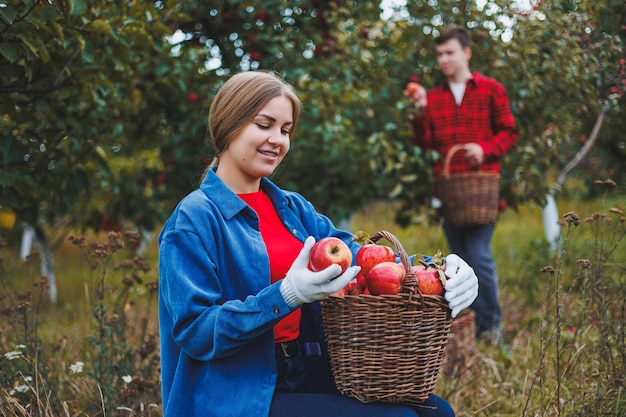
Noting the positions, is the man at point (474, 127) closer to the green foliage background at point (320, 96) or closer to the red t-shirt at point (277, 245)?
the green foliage background at point (320, 96)

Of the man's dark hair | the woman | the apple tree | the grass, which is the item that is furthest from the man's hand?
the woman

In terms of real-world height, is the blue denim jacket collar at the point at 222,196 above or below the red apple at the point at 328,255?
above

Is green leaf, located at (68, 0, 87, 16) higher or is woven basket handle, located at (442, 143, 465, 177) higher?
green leaf, located at (68, 0, 87, 16)

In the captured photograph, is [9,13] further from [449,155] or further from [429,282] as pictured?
[449,155]

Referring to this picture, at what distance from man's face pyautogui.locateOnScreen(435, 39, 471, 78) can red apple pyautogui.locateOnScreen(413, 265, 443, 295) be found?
2506mm

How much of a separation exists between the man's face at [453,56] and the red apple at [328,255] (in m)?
2.60

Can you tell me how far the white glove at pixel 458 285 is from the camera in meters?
1.68

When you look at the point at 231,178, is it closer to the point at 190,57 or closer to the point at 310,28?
the point at 190,57

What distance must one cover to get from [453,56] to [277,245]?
2413 millimetres

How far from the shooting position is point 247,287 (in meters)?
1.80

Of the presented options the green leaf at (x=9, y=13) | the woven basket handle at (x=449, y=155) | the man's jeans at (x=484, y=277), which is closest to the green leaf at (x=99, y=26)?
the green leaf at (x=9, y=13)

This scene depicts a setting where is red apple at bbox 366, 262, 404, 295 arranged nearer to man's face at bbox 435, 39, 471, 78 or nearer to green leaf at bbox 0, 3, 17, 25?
green leaf at bbox 0, 3, 17, 25

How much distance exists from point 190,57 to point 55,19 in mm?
1495

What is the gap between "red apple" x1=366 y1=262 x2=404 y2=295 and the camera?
1.63 m
